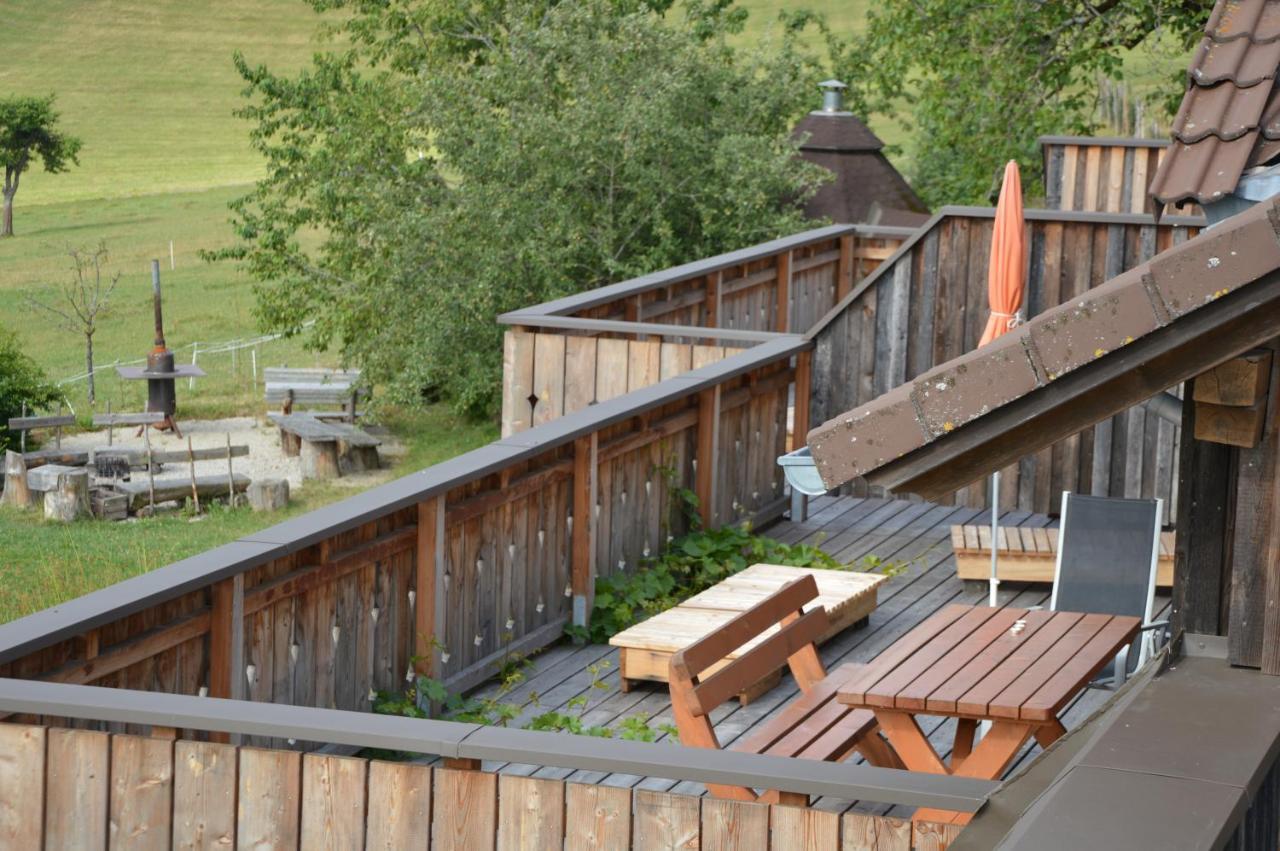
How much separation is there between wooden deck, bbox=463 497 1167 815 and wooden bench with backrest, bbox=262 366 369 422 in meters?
20.7

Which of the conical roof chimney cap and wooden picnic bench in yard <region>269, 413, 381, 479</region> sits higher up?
the conical roof chimney cap

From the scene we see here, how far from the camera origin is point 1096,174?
1644cm

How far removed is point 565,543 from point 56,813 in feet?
13.8

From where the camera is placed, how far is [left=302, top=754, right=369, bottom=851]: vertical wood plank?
4.12m

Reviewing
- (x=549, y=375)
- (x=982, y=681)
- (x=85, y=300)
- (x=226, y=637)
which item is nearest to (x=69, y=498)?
(x=85, y=300)

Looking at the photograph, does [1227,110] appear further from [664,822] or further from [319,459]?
[319,459]

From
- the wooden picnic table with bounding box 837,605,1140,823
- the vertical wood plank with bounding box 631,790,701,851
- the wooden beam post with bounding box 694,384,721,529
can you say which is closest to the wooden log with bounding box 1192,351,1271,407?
the vertical wood plank with bounding box 631,790,701,851

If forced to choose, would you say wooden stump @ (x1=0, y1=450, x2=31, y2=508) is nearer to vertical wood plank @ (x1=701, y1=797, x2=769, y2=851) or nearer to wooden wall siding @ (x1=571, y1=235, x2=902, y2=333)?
wooden wall siding @ (x1=571, y1=235, x2=902, y2=333)

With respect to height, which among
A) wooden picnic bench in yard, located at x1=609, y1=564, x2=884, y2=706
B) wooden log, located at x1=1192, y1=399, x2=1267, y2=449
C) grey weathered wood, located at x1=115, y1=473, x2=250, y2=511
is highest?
wooden log, located at x1=1192, y1=399, x2=1267, y2=449

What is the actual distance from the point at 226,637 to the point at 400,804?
180cm

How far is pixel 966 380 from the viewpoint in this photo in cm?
316

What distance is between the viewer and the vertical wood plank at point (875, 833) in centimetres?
383

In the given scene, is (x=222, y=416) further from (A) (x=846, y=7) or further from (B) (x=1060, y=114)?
(A) (x=846, y=7)

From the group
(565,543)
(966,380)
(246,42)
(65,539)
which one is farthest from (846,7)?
(966,380)
